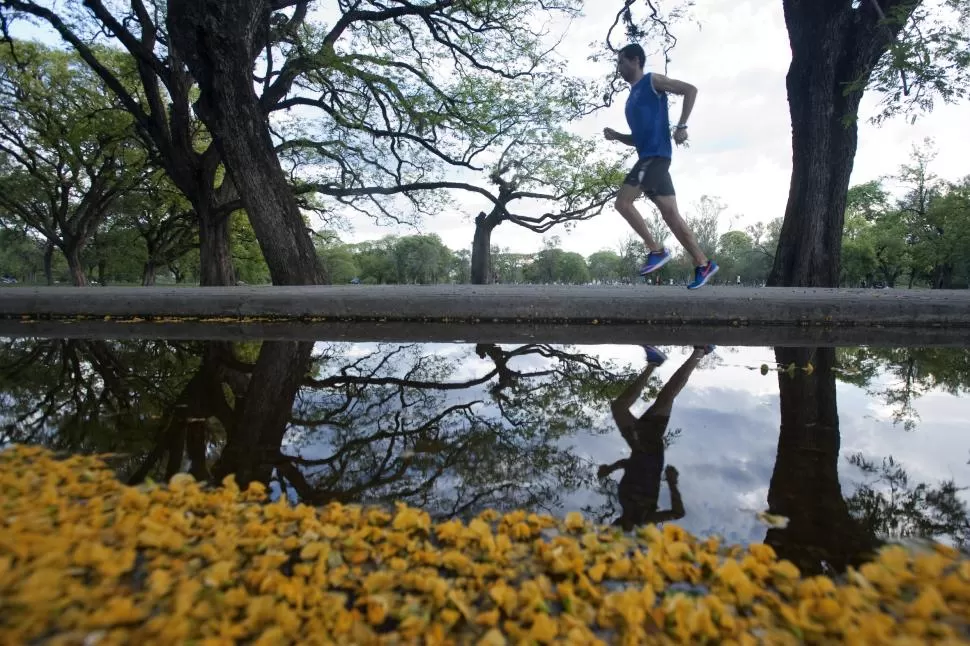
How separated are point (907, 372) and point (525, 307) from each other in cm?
334

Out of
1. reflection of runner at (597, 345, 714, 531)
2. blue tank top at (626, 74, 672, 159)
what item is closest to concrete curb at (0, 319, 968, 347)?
reflection of runner at (597, 345, 714, 531)

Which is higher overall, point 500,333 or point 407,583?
point 500,333

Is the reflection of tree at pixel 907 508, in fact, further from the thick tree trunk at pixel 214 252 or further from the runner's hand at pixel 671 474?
the thick tree trunk at pixel 214 252

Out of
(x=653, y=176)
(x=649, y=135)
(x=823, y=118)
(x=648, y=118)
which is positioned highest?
(x=823, y=118)

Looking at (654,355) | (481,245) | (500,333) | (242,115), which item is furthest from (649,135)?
(481,245)

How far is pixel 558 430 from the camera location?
2385 millimetres

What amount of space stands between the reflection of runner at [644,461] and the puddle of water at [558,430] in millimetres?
12

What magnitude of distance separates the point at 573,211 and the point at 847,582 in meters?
21.6

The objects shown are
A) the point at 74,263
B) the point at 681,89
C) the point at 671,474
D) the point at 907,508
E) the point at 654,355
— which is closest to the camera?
the point at 907,508

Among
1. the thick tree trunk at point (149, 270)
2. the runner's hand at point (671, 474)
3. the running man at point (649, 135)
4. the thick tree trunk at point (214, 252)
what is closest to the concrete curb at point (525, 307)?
the running man at point (649, 135)

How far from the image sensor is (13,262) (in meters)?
56.3

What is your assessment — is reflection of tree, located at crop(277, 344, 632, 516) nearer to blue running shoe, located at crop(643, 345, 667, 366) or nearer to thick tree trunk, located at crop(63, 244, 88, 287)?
blue running shoe, located at crop(643, 345, 667, 366)

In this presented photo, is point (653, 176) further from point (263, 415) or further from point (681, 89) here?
point (263, 415)

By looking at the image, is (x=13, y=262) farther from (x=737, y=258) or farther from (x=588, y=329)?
(x=737, y=258)
